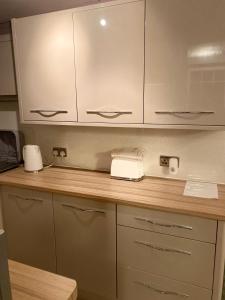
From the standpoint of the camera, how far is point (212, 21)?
1.25 metres

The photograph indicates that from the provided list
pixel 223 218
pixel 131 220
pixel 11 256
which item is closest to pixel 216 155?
pixel 223 218

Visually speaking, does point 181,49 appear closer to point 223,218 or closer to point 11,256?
point 223,218

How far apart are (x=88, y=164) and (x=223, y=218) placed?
1.14 meters

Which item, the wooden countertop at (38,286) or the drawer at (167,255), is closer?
the wooden countertop at (38,286)

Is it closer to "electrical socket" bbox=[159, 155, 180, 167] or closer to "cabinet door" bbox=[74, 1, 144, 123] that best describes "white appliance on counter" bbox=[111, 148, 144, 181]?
"electrical socket" bbox=[159, 155, 180, 167]

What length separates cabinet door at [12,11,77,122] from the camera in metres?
1.61

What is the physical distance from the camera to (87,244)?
159 cm

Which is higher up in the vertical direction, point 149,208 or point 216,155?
point 216,155

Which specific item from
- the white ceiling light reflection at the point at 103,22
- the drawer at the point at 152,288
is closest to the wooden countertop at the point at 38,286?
the drawer at the point at 152,288

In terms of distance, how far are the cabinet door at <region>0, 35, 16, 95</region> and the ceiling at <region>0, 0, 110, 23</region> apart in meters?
0.19

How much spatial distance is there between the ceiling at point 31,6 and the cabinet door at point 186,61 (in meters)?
0.65

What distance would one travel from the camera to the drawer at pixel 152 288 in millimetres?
1360

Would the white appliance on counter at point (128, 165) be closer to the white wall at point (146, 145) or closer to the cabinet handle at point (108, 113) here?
the white wall at point (146, 145)

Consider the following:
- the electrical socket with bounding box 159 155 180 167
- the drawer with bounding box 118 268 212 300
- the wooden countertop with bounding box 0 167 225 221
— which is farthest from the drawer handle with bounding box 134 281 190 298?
the electrical socket with bounding box 159 155 180 167
